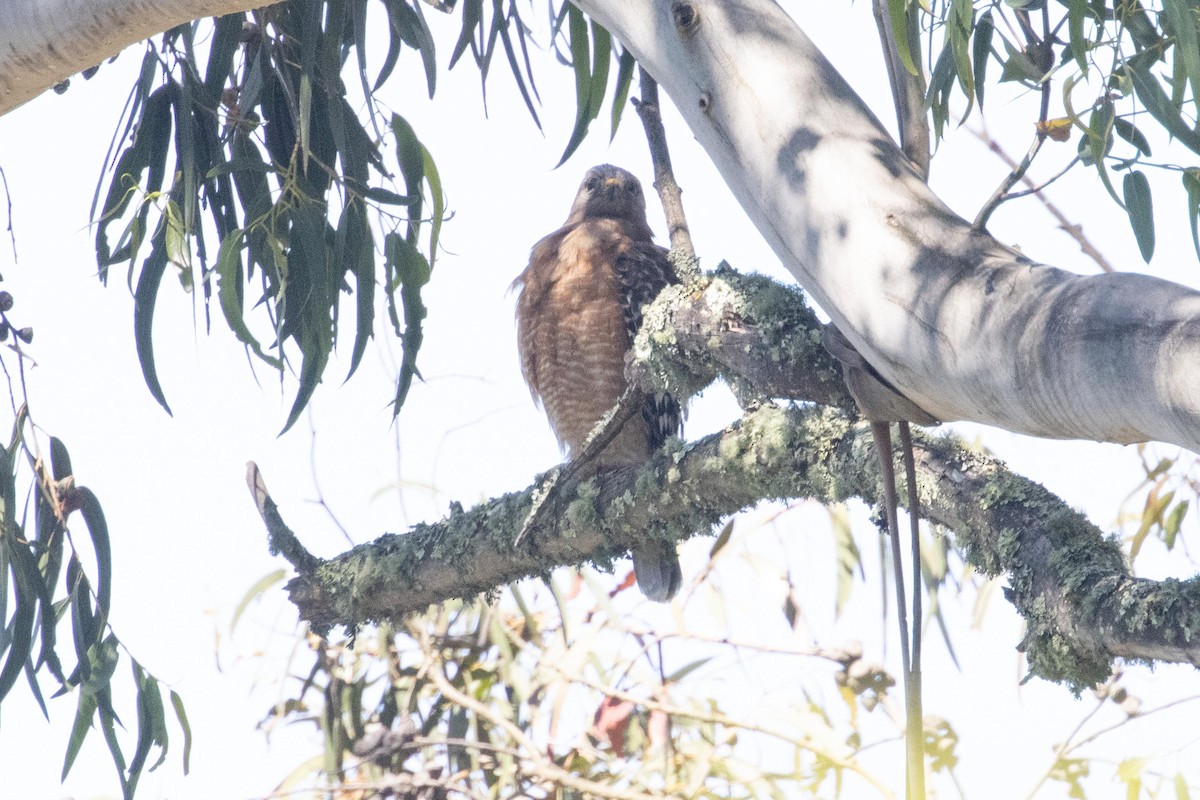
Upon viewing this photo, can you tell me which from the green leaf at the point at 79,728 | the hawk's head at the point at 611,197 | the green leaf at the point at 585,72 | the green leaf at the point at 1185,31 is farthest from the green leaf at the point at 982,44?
the hawk's head at the point at 611,197

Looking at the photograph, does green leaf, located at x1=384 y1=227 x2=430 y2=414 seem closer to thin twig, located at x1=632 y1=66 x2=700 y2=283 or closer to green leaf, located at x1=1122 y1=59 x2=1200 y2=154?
thin twig, located at x1=632 y1=66 x2=700 y2=283

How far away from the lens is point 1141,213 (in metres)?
1.36

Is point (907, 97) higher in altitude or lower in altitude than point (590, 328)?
lower

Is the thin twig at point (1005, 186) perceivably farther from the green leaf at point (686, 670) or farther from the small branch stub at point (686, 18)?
the green leaf at point (686, 670)

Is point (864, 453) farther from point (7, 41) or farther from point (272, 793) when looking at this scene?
point (272, 793)

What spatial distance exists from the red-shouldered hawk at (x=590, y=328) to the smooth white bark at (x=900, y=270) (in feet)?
Answer: 5.63

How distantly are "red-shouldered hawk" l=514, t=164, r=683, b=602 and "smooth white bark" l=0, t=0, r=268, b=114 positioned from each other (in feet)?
5.78

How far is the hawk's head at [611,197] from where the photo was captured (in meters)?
3.82

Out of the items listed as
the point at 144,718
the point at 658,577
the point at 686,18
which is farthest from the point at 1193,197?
the point at 144,718

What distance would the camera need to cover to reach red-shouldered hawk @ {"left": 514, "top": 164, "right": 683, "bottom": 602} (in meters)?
3.28

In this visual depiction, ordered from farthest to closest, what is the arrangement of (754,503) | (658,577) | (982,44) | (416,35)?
(658,577) < (416,35) < (754,503) < (982,44)

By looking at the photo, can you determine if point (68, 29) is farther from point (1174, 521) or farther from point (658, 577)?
point (1174, 521)

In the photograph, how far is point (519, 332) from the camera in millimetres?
3557

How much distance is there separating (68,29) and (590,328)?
1886 mm
